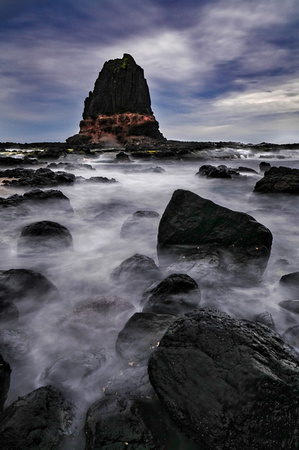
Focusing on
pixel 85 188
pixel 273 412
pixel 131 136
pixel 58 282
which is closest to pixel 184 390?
pixel 273 412

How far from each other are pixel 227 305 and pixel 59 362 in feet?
5.40

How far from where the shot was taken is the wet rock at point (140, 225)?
5.12 meters

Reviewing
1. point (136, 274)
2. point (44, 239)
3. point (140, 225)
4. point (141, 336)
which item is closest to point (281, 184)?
point (140, 225)

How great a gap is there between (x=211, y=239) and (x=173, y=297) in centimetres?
143

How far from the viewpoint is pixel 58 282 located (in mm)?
3395

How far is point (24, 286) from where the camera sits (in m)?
2.88

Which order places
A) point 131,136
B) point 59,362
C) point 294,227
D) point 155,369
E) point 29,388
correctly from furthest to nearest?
point 131,136 → point 294,227 → point 59,362 → point 29,388 → point 155,369

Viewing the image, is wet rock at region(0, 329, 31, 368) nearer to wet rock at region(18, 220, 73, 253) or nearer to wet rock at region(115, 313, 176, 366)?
wet rock at region(115, 313, 176, 366)

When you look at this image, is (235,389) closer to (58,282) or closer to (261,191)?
(58,282)

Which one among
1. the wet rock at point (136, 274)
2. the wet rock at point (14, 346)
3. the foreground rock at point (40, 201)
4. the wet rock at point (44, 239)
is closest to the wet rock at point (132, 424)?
the wet rock at point (14, 346)

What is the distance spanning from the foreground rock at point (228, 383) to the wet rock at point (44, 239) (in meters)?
2.97

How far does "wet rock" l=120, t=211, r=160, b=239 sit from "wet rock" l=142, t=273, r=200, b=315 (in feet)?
7.60

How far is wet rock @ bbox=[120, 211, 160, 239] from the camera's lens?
16.8 feet

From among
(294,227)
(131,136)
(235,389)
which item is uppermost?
(131,136)
